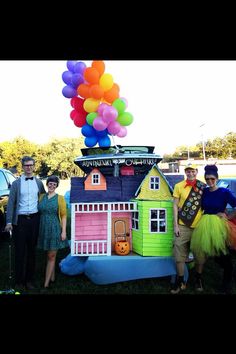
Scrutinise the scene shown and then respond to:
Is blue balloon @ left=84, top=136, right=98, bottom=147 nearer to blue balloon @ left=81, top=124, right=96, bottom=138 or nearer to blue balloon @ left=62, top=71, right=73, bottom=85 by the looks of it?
blue balloon @ left=81, top=124, right=96, bottom=138

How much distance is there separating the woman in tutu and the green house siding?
2.04 ft

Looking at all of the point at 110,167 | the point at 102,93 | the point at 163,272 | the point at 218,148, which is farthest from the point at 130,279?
the point at 218,148

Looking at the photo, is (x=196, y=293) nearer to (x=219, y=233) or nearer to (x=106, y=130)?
(x=219, y=233)

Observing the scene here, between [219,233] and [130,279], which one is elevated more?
[219,233]

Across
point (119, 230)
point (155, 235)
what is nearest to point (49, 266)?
point (119, 230)

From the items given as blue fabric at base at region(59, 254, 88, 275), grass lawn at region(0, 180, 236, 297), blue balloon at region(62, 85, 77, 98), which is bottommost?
grass lawn at region(0, 180, 236, 297)

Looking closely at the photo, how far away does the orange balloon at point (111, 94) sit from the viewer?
4902mm

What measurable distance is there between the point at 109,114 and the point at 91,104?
0.34 m

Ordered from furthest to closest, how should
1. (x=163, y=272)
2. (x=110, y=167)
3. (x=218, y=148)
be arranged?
1. (x=218, y=148)
2. (x=110, y=167)
3. (x=163, y=272)

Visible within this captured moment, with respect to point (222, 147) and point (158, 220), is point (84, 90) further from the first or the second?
point (222, 147)

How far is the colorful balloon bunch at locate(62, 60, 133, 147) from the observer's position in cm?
479

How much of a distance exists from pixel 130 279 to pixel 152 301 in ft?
4.99

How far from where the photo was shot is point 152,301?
10.2 feet

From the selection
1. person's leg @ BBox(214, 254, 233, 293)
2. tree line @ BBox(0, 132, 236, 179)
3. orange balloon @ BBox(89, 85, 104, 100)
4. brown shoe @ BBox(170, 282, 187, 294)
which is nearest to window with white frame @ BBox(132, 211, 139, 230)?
brown shoe @ BBox(170, 282, 187, 294)
